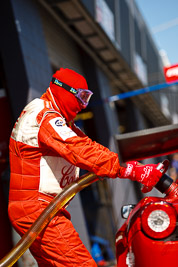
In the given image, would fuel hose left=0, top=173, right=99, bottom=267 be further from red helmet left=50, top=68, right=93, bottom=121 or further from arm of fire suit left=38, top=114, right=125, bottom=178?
red helmet left=50, top=68, right=93, bottom=121

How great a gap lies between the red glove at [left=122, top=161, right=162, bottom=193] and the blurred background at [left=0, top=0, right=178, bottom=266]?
0.55m

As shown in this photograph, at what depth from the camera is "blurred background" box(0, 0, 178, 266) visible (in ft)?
21.3

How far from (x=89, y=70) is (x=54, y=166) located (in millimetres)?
9564

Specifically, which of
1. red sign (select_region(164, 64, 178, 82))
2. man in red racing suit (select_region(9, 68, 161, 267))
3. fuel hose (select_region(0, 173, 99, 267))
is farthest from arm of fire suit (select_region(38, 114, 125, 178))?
red sign (select_region(164, 64, 178, 82))

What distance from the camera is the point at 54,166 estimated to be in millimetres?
2680

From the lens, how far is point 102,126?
1220 centimetres

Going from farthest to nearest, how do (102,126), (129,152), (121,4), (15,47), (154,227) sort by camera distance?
(121,4) < (102,126) < (15,47) < (129,152) < (154,227)

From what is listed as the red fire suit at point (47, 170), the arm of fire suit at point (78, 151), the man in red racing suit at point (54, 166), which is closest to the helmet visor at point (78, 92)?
the man in red racing suit at point (54, 166)

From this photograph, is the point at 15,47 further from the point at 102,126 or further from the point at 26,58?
the point at 102,126

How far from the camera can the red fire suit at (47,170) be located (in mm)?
2428

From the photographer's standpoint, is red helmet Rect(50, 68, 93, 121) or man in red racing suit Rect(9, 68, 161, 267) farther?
red helmet Rect(50, 68, 93, 121)

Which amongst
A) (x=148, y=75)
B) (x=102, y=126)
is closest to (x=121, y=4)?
(x=102, y=126)

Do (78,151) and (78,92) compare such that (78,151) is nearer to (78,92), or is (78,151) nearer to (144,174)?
(144,174)

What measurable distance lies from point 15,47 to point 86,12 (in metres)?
3.01
